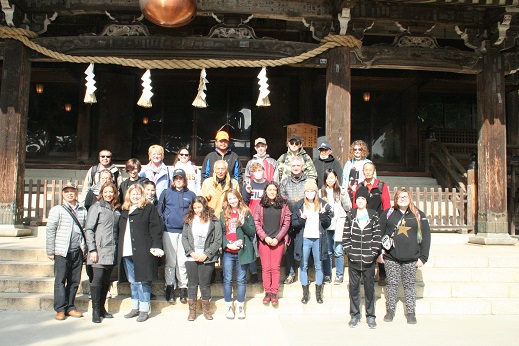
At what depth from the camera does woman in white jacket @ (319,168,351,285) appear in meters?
6.41

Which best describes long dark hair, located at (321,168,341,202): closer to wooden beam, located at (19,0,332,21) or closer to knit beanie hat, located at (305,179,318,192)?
knit beanie hat, located at (305,179,318,192)

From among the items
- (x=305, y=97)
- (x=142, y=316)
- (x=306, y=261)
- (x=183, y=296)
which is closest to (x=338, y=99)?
(x=306, y=261)

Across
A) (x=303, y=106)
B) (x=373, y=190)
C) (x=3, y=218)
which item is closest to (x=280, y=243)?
(x=373, y=190)

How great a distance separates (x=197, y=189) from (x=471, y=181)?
21.7ft

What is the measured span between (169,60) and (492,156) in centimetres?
691

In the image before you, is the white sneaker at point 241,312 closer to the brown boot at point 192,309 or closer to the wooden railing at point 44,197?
the brown boot at point 192,309

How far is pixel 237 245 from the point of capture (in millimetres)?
5754

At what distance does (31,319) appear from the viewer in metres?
5.58

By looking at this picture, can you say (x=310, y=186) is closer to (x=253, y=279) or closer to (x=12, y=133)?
(x=253, y=279)

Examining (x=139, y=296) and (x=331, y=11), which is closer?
(x=139, y=296)

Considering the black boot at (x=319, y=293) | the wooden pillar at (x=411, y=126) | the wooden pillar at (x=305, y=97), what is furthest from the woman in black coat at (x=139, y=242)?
the wooden pillar at (x=411, y=126)

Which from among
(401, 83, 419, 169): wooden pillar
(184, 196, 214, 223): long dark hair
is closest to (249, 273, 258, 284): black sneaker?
(184, 196, 214, 223): long dark hair

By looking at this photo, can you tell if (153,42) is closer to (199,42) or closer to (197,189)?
(199,42)

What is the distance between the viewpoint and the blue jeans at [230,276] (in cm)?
577
